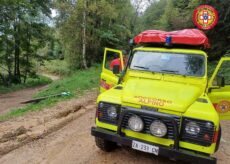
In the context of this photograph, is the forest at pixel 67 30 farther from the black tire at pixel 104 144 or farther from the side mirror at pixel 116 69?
the black tire at pixel 104 144

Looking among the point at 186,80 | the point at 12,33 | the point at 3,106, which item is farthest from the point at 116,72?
the point at 12,33

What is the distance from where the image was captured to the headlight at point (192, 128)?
3.77m

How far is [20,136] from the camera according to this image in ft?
19.1

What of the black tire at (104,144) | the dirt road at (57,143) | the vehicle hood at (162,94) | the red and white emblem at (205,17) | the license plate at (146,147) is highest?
the red and white emblem at (205,17)

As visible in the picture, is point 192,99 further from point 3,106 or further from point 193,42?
point 3,106

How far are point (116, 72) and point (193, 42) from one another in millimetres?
Answer: 1816

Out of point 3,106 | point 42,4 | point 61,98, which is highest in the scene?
point 42,4

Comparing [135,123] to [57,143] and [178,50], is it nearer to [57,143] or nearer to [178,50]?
[178,50]

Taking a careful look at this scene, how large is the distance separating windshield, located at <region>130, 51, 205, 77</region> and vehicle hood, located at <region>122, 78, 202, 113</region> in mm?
321

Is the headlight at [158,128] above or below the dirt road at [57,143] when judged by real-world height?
above

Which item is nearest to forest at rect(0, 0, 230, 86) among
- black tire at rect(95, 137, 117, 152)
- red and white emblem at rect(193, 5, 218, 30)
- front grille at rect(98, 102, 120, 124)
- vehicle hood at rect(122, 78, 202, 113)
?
red and white emblem at rect(193, 5, 218, 30)

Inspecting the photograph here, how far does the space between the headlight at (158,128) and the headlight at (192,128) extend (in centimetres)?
33

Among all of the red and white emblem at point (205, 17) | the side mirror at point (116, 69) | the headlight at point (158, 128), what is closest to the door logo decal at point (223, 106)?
the headlight at point (158, 128)

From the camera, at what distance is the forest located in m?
17.8
